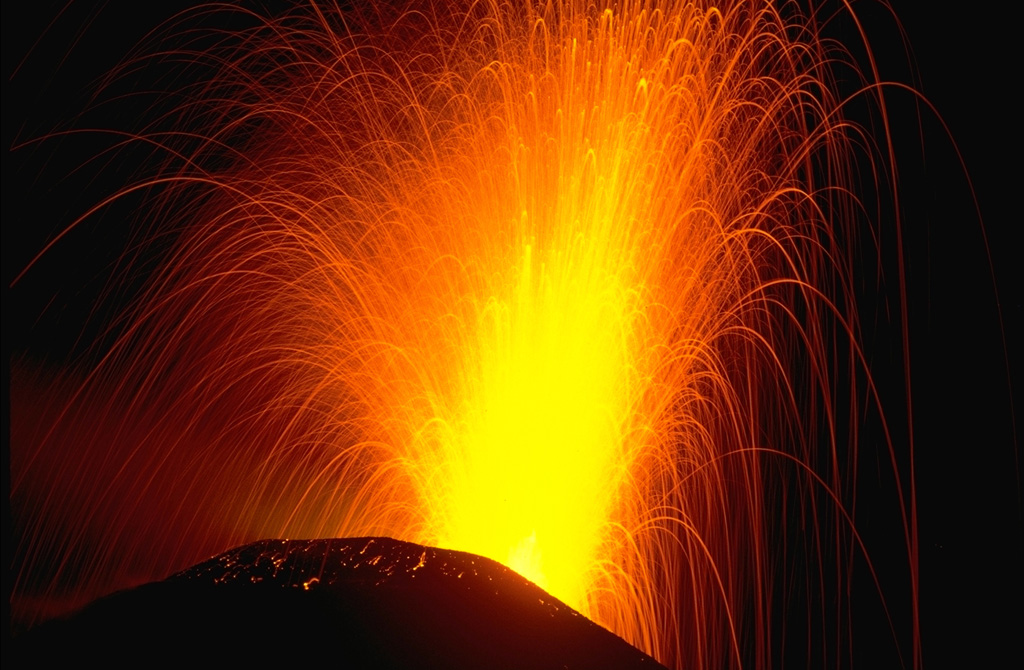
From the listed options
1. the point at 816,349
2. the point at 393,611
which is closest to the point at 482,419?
the point at 393,611

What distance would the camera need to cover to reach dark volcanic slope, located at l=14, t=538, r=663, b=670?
7105mm

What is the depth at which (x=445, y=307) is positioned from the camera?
1271cm

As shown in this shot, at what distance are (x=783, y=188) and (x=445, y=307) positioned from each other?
488cm

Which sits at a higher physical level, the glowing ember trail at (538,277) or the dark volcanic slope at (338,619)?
the glowing ember trail at (538,277)

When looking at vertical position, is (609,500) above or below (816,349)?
below

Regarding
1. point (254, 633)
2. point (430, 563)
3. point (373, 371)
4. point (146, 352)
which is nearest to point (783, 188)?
point (373, 371)

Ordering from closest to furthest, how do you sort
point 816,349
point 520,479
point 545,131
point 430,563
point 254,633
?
1. point 254,633
2. point 430,563
3. point 520,479
4. point 545,131
5. point 816,349

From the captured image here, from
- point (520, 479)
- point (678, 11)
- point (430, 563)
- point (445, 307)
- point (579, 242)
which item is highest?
point (678, 11)

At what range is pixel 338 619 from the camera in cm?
748

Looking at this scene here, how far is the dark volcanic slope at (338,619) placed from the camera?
23.3 feet

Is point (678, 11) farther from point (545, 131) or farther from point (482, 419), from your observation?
point (482, 419)

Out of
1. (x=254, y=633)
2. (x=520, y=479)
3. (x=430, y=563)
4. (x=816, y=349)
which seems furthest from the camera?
(x=816, y=349)

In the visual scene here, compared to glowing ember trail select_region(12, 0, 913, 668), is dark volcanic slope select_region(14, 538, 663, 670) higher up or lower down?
lower down

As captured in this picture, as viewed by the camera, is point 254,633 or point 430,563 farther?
point 430,563
